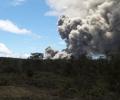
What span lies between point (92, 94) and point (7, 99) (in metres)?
6.62

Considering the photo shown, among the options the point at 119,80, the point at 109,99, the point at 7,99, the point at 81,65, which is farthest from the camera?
the point at 81,65

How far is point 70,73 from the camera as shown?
5656cm

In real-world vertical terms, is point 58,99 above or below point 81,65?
below

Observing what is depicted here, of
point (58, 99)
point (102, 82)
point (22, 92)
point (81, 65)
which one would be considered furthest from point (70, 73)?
point (58, 99)

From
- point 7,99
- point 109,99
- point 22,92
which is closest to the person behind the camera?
point 7,99

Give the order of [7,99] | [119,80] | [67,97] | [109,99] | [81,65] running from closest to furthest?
[7,99], [109,99], [67,97], [119,80], [81,65]

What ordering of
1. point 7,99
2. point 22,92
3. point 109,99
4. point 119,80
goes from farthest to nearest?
1. point 119,80
2. point 22,92
3. point 109,99
4. point 7,99

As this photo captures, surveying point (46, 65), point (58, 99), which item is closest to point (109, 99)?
point (58, 99)

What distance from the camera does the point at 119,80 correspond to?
3153 cm

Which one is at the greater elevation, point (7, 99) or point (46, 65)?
point (46, 65)

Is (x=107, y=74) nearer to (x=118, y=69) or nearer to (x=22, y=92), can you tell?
(x=118, y=69)

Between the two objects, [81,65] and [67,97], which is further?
[81,65]

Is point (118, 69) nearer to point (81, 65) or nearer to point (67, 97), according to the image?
point (67, 97)

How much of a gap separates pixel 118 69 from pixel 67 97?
20.3 feet
